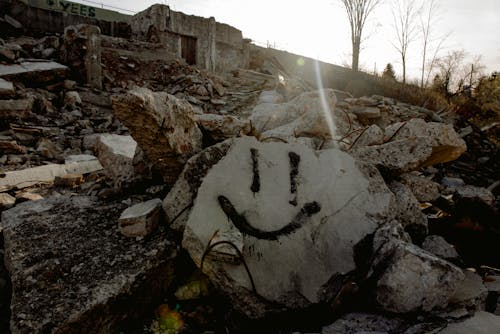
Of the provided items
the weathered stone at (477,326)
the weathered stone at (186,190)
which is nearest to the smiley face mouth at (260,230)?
the weathered stone at (186,190)

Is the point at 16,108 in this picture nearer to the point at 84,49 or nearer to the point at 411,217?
the point at 84,49

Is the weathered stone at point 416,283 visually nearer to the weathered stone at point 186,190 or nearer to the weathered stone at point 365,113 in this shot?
the weathered stone at point 186,190

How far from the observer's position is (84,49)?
652 cm

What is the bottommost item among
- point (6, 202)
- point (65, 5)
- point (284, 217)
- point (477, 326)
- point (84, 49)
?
point (6, 202)

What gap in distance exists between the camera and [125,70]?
8047 mm

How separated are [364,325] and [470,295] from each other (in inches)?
25.2

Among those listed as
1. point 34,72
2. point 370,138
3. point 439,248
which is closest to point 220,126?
point 370,138

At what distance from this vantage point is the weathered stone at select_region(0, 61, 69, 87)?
5.45 m

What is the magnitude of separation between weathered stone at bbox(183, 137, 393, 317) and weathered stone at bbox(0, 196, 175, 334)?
12.0 inches

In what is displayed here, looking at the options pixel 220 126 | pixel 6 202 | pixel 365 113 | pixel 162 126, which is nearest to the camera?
pixel 162 126

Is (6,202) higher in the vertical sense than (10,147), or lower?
lower

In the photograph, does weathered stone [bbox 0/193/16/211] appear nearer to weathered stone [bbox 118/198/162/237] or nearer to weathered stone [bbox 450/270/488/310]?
weathered stone [bbox 118/198/162/237]

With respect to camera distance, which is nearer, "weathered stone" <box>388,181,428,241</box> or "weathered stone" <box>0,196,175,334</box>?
"weathered stone" <box>0,196,175,334</box>

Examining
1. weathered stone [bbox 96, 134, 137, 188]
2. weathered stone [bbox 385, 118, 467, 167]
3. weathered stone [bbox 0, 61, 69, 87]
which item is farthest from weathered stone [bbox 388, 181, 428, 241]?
weathered stone [bbox 0, 61, 69, 87]
